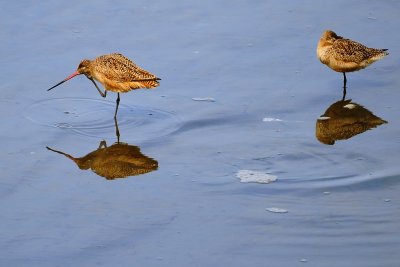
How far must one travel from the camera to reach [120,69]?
10023 mm

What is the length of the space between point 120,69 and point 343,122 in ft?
7.92

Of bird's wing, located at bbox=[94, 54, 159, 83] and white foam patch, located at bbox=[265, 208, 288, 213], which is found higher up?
bird's wing, located at bbox=[94, 54, 159, 83]

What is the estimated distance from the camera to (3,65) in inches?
419

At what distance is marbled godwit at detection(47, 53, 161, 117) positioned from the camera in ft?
32.4

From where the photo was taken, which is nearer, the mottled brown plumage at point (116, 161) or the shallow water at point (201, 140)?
the shallow water at point (201, 140)

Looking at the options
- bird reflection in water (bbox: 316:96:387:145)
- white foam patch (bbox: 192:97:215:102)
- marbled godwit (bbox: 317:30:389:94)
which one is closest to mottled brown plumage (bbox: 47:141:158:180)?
white foam patch (bbox: 192:97:215:102)

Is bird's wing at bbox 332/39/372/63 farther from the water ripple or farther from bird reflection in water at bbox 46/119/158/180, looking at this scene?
bird reflection in water at bbox 46/119/158/180

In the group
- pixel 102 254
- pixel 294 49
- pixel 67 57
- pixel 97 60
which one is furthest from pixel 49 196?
pixel 294 49

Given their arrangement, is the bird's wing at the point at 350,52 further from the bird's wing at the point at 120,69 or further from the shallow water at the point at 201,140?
the bird's wing at the point at 120,69

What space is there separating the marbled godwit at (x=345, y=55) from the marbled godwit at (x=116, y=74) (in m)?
2.05

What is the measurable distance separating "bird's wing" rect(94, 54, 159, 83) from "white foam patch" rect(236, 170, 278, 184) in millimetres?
1912

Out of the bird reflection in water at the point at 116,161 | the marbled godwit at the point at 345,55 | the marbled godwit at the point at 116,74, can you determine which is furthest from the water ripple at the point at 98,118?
the marbled godwit at the point at 345,55

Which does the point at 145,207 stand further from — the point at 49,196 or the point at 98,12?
the point at 98,12

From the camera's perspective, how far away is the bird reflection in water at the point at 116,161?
8.44 metres
